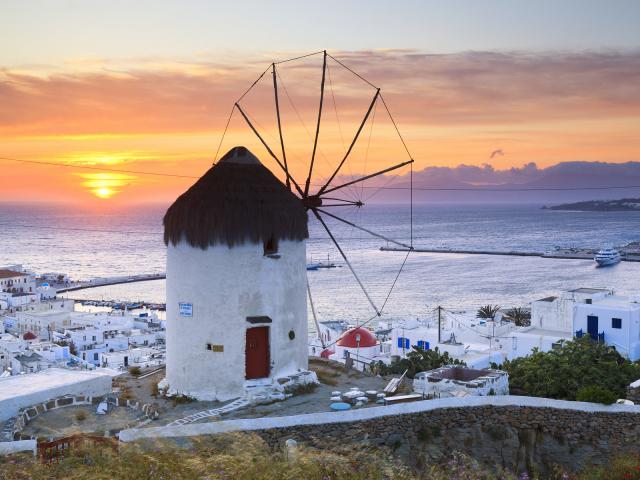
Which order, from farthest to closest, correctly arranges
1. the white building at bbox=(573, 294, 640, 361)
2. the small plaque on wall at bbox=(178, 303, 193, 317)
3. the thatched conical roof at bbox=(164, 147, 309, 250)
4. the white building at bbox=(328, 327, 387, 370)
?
the white building at bbox=(328, 327, 387, 370), the white building at bbox=(573, 294, 640, 361), the small plaque on wall at bbox=(178, 303, 193, 317), the thatched conical roof at bbox=(164, 147, 309, 250)

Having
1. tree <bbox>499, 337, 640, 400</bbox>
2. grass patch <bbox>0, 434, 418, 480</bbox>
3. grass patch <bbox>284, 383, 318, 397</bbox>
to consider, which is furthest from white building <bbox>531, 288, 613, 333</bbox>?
grass patch <bbox>0, 434, 418, 480</bbox>

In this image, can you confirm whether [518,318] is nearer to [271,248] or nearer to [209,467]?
[271,248]

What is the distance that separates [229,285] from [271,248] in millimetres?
1286

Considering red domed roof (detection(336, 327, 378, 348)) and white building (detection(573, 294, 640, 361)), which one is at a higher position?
white building (detection(573, 294, 640, 361))

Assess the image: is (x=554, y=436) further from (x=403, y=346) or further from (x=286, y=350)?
(x=403, y=346)

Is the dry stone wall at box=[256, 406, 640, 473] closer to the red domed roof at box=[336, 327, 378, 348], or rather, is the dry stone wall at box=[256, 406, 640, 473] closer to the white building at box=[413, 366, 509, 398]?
the white building at box=[413, 366, 509, 398]

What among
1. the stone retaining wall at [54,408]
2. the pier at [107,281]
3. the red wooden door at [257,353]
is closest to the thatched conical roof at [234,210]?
the red wooden door at [257,353]

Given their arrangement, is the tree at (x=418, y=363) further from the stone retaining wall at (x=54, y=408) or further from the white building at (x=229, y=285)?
the stone retaining wall at (x=54, y=408)

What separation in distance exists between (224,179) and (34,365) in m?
25.2

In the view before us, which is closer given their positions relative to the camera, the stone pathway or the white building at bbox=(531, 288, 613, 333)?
the stone pathway

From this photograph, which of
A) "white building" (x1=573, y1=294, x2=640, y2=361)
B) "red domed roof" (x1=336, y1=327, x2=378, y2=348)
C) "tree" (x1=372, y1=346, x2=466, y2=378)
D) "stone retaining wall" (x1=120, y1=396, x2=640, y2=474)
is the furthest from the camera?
"red domed roof" (x1=336, y1=327, x2=378, y2=348)

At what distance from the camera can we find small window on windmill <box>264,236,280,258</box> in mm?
15828

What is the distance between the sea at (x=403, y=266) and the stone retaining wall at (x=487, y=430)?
165 inches

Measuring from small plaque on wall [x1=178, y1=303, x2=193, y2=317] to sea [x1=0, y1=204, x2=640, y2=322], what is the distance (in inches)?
31.9
